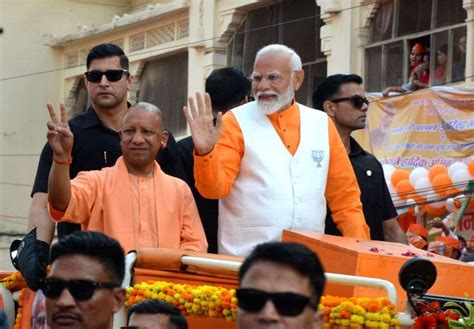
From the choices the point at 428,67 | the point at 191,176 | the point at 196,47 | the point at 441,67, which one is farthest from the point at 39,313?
the point at 196,47

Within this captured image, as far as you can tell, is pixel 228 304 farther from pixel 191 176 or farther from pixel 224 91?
pixel 224 91

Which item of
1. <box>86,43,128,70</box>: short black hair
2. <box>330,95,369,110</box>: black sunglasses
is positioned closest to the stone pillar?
<box>330,95,369,110</box>: black sunglasses

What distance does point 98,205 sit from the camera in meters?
6.82

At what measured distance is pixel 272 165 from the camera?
7.07 m

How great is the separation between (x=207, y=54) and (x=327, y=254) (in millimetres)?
18395

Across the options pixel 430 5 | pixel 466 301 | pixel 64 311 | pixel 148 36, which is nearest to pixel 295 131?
pixel 466 301

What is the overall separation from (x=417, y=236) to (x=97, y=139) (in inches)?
298

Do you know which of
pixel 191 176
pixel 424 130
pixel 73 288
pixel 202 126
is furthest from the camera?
pixel 424 130

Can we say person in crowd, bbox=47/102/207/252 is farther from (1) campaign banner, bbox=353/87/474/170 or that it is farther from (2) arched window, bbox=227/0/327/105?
(2) arched window, bbox=227/0/327/105

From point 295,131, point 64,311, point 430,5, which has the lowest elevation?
point 64,311

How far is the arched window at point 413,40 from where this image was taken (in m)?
18.7

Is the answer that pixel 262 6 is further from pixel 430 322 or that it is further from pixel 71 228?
pixel 430 322

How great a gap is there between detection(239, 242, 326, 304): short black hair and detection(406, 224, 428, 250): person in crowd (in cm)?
930

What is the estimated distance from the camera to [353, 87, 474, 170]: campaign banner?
675 inches
